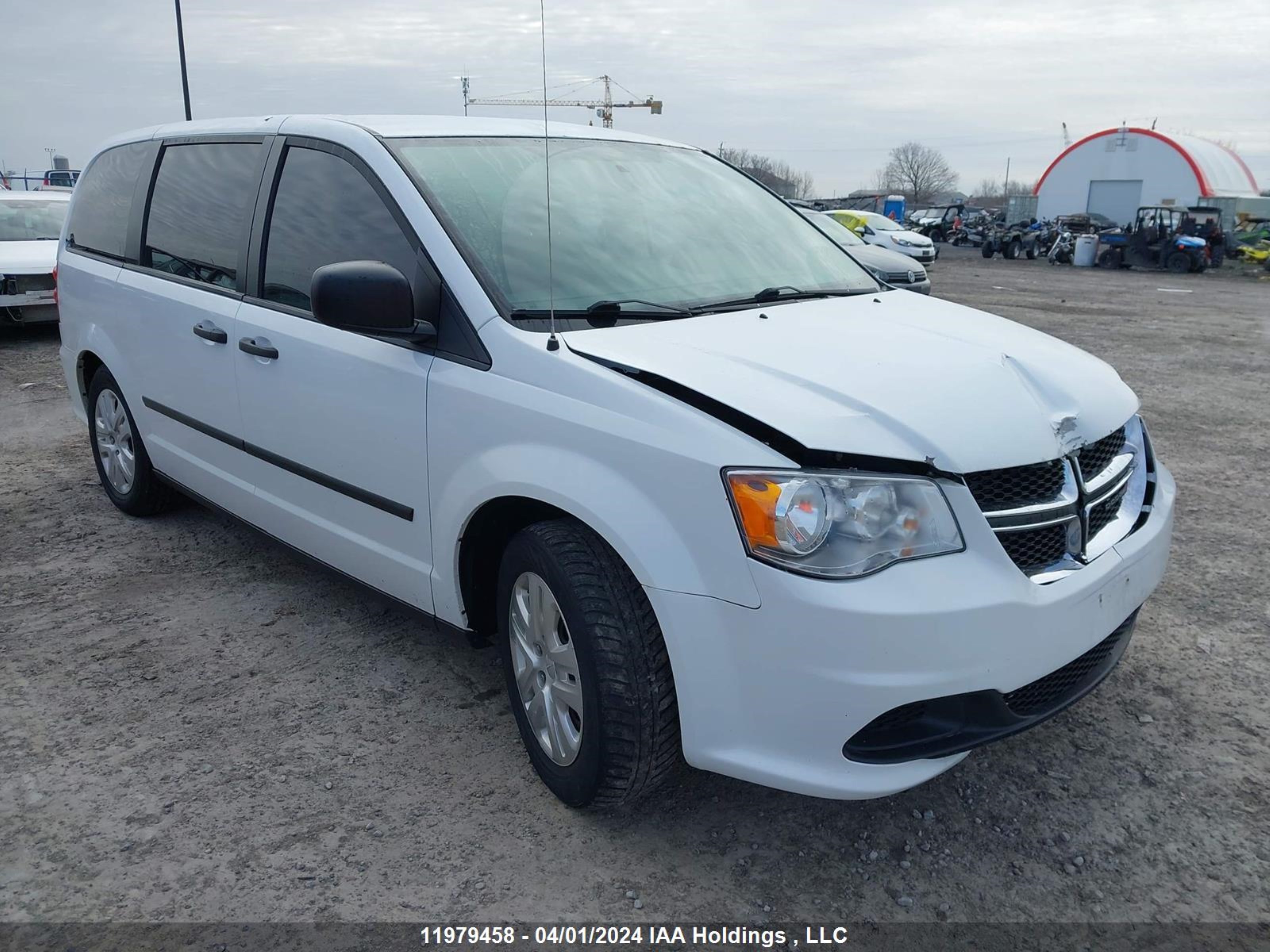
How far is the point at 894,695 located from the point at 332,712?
72.5 inches

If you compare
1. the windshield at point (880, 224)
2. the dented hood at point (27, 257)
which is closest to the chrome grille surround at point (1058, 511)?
the dented hood at point (27, 257)

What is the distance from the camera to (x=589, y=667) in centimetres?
233

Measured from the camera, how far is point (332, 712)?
10.3 ft

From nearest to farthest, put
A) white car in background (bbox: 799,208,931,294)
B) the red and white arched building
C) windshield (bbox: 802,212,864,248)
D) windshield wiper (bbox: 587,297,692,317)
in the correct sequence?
windshield wiper (bbox: 587,297,692,317) < windshield (bbox: 802,212,864,248) < white car in background (bbox: 799,208,931,294) < the red and white arched building

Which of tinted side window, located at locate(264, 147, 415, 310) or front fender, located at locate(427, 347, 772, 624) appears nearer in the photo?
front fender, located at locate(427, 347, 772, 624)

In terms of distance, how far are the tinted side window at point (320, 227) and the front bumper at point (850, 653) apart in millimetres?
1391

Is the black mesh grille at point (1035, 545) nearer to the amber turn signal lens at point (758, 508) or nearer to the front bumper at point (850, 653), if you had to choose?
the front bumper at point (850, 653)

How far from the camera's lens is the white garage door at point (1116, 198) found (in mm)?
43219

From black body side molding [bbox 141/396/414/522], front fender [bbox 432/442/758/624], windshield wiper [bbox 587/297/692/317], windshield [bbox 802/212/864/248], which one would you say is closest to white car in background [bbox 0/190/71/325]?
black body side molding [bbox 141/396/414/522]

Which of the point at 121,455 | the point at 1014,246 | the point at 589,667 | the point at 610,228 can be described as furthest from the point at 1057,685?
the point at 1014,246

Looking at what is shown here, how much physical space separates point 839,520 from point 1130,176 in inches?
1884

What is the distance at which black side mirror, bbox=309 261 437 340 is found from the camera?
101 inches

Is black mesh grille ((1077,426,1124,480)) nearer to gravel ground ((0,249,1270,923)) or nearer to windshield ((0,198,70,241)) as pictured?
gravel ground ((0,249,1270,923))

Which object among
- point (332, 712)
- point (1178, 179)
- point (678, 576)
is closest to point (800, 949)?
point (678, 576)
